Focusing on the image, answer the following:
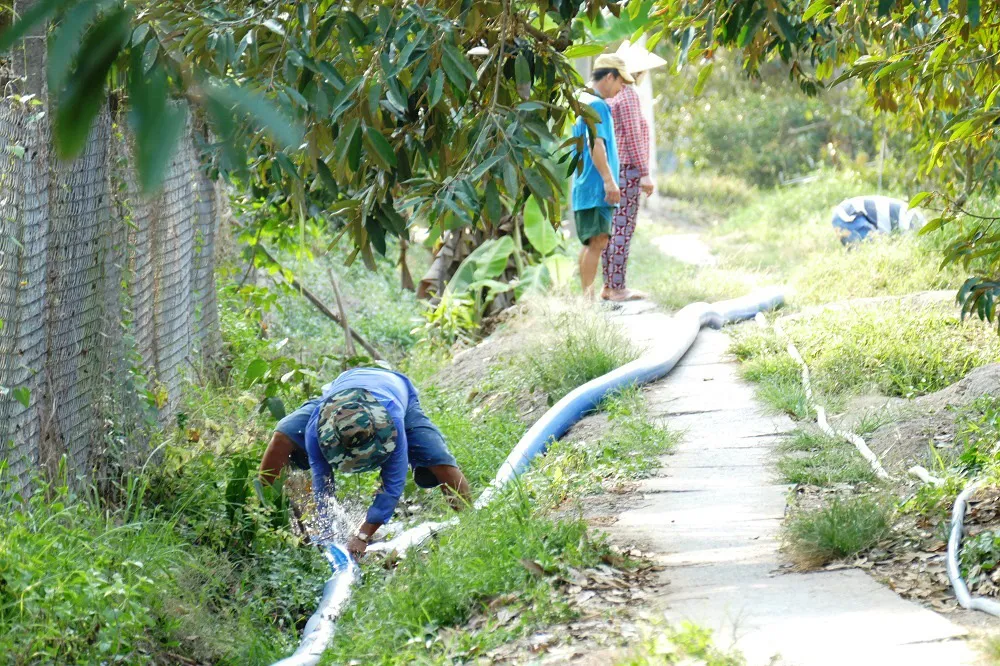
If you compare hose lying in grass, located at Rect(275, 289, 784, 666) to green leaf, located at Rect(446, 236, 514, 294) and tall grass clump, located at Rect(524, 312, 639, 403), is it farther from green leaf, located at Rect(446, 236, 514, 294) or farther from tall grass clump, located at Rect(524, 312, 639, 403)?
green leaf, located at Rect(446, 236, 514, 294)

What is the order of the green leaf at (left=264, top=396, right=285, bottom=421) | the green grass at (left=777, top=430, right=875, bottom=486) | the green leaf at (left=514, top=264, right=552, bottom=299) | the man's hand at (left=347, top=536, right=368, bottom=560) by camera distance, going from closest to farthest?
the green grass at (left=777, top=430, right=875, bottom=486) → the man's hand at (left=347, top=536, right=368, bottom=560) → the green leaf at (left=264, top=396, right=285, bottom=421) → the green leaf at (left=514, top=264, right=552, bottom=299)

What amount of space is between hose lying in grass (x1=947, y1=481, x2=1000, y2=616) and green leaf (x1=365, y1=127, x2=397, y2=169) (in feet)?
7.78

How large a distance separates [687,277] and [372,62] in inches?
239

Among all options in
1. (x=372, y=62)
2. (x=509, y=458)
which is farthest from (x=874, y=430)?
(x=372, y=62)

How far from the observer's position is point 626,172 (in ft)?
31.3

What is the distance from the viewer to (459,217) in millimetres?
4020

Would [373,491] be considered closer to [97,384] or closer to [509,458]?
[509,458]

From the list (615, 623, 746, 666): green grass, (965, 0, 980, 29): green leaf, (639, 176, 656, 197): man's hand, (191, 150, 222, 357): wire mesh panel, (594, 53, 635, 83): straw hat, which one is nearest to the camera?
(615, 623, 746, 666): green grass

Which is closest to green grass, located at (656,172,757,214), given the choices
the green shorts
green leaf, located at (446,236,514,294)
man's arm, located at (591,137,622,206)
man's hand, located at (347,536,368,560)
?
green leaf, located at (446,236,514,294)

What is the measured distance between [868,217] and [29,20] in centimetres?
1133

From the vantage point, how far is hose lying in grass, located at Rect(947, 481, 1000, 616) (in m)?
3.71

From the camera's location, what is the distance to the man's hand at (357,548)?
18.0 ft

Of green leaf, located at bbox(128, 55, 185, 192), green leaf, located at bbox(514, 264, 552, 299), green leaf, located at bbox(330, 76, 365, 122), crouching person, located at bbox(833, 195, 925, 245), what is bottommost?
green leaf, located at bbox(514, 264, 552, 299)

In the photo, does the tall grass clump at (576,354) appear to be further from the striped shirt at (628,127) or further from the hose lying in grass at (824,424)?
the striped shirt at (628,127)
